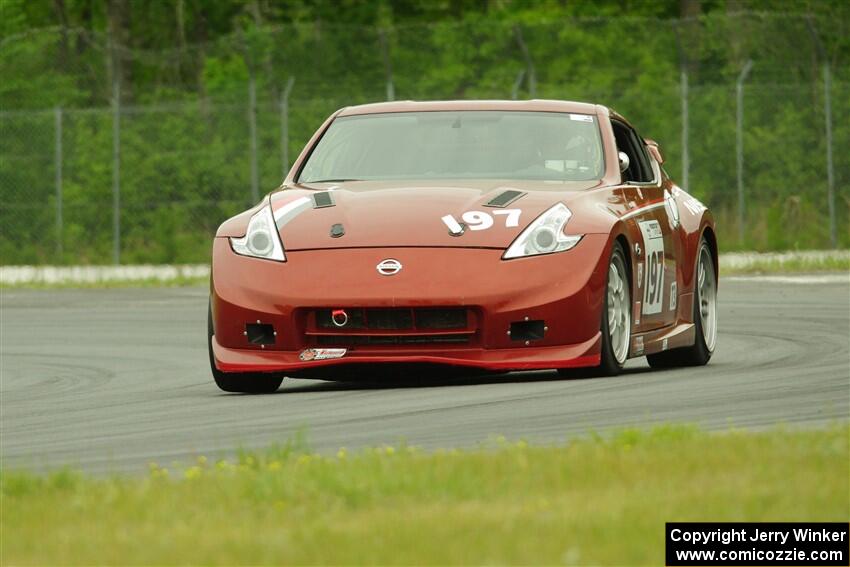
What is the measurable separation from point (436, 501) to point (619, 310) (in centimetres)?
473

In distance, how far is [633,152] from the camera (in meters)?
12.4

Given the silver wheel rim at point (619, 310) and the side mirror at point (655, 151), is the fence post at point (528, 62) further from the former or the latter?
the silver wheel rim at point (619, 310)

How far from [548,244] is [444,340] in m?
0.70

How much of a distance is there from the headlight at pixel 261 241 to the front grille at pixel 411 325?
1.66 feet

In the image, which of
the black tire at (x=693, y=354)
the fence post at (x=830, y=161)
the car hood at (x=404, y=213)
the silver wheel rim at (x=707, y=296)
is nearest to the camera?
the car hood at (x=404, y=213)

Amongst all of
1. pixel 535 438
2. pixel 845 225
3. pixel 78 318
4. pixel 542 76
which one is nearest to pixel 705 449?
pixel 535 438

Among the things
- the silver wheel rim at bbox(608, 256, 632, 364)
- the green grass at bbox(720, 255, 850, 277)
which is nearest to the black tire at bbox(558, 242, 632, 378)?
the silver wheel rim at bbox(608, 256, 632, 364)

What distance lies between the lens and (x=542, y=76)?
3159cm

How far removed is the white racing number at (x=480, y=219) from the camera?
10.3 metres

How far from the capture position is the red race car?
1013 centimetres

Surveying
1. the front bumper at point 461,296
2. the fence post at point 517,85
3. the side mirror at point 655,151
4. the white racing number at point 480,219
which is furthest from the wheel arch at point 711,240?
the fence post at point 517,85

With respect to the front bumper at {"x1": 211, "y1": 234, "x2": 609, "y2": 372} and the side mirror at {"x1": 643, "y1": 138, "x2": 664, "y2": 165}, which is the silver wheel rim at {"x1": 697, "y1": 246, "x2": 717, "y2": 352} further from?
the front bumper at {"x1": 211, "y1": 234, "x2": 609, "y2": 372}

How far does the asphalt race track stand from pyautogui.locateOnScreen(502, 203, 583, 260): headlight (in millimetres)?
670

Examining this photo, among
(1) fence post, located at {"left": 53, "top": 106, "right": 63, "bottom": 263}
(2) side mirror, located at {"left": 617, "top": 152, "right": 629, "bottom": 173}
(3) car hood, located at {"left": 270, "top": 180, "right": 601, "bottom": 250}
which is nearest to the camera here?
(3) car hood, located at {"left": 270, "top": 180, "right": 601, "bottom": 250}
